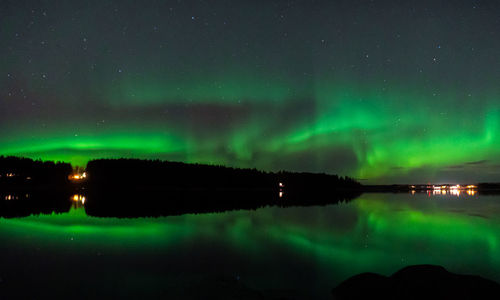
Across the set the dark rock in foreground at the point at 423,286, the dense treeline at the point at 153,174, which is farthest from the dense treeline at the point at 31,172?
the dark rock in foreground at the point at 423,286

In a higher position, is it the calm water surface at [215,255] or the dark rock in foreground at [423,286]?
the dark rock in foreground at [423,286]

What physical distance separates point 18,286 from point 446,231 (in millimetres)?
33624

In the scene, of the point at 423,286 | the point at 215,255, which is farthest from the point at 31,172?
the point at 423,286

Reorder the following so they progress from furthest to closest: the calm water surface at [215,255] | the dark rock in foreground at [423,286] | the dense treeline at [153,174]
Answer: the dense treeline at [153,174]
the calm water surface at [215,255]
the dark rock in foreground at [423,286]

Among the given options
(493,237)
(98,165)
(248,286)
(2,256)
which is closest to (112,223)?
(2,256)

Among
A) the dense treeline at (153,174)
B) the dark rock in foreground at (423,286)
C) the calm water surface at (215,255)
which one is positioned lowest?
the calm water surface at (215,255)

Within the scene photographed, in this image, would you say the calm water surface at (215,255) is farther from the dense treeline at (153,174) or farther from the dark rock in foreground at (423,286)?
the dense treeline at (153,174)

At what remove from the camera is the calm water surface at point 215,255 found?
623 inches

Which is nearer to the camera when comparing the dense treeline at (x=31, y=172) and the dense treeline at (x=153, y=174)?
the dense treeline at (x=31, y=172)

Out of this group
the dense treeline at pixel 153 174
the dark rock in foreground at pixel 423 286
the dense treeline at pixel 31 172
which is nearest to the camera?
the dark rock in foreground at pixel 423 286

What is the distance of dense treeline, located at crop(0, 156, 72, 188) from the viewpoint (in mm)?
159988

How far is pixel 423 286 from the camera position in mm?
12023

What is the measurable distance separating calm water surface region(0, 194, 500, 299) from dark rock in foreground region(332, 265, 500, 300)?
176 centimetres

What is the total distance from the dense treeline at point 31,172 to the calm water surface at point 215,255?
14188 centimetres
